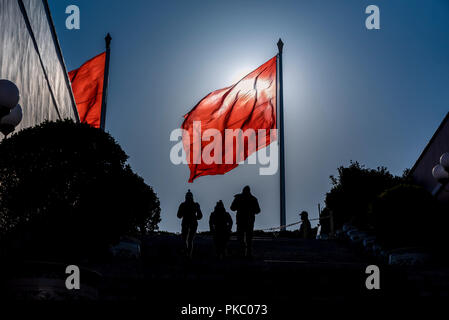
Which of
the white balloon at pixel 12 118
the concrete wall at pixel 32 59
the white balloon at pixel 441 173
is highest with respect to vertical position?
the concrete wall at pixel 32 59

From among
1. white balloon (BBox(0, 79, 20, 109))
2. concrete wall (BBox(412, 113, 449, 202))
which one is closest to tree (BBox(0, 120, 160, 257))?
white balloon (BBox(0, 79, 20, 109))

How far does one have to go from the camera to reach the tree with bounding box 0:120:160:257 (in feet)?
25.3

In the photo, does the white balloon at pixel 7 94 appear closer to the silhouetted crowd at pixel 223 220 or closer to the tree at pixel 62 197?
the tree at pixel 62 197

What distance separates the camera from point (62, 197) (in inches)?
309

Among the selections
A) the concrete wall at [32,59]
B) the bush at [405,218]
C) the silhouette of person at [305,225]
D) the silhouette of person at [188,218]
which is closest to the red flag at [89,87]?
the concrete wall at [32,59]

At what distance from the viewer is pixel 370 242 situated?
15695 mm

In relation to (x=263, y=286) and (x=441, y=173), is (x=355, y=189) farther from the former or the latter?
(x=263, y=286)

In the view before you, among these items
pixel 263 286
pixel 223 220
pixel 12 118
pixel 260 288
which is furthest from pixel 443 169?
pixel 12 118

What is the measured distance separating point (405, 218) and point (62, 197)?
8627mm

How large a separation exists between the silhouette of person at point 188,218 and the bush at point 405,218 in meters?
4.29

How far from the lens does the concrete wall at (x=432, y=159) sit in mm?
17172

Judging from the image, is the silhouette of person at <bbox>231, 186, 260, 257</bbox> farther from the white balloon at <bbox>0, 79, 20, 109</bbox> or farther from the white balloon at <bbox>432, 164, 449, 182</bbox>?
the white balloon at <bbox>0, 79, 20, 109</bbox>

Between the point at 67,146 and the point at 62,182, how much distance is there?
68 cm
